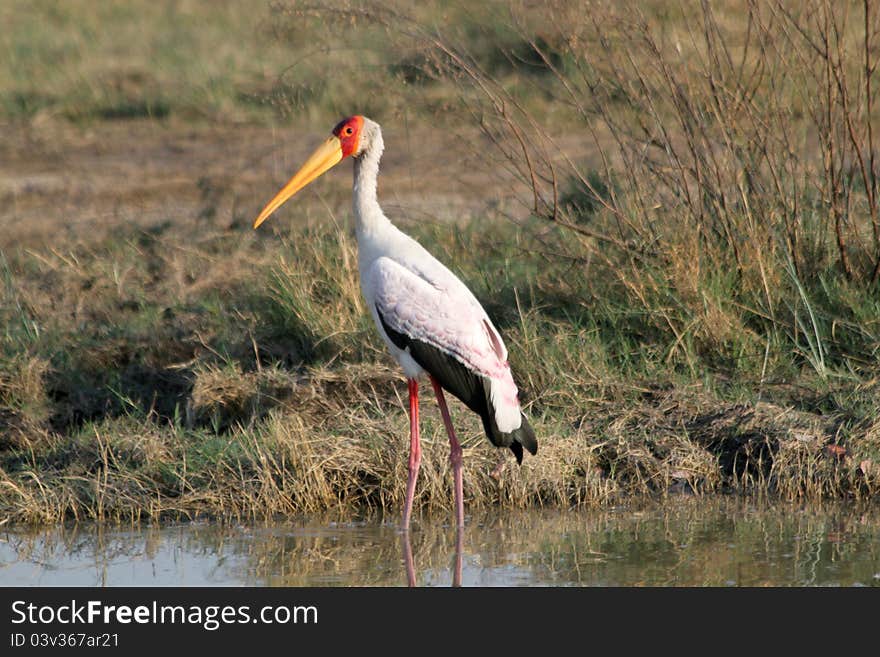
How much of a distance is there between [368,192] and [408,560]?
134 centimetres

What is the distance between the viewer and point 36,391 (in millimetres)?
5926

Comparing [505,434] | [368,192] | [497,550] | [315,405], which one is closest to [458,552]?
[497,550]

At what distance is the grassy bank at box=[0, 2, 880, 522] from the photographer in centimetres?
526

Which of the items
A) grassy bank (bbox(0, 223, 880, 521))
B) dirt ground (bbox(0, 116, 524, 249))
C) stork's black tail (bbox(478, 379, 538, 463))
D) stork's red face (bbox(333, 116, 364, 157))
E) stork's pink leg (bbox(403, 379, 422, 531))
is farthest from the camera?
dirt ground (bbox(0, 116, 524, 249))

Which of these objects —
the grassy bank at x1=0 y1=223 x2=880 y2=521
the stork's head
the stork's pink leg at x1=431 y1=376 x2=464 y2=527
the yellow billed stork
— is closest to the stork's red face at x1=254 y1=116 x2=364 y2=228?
the stork's head

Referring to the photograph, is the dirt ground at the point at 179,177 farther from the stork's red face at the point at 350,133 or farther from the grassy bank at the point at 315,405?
the stork's red face at the point at 350,133

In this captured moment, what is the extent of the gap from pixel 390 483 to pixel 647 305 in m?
1.34

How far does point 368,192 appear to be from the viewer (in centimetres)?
531

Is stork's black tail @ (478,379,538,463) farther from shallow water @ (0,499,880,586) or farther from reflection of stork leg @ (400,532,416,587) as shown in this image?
reflection of stork leg @ (400,532,416,587)

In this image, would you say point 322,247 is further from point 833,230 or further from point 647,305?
point 833,230

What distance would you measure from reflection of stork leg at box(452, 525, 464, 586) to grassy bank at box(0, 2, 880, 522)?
30cm

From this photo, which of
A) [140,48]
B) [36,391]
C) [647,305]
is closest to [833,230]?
[647,305]

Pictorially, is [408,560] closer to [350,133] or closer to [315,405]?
[315,405]

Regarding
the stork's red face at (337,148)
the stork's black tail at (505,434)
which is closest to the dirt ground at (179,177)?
the stork's red face at (337,148)
